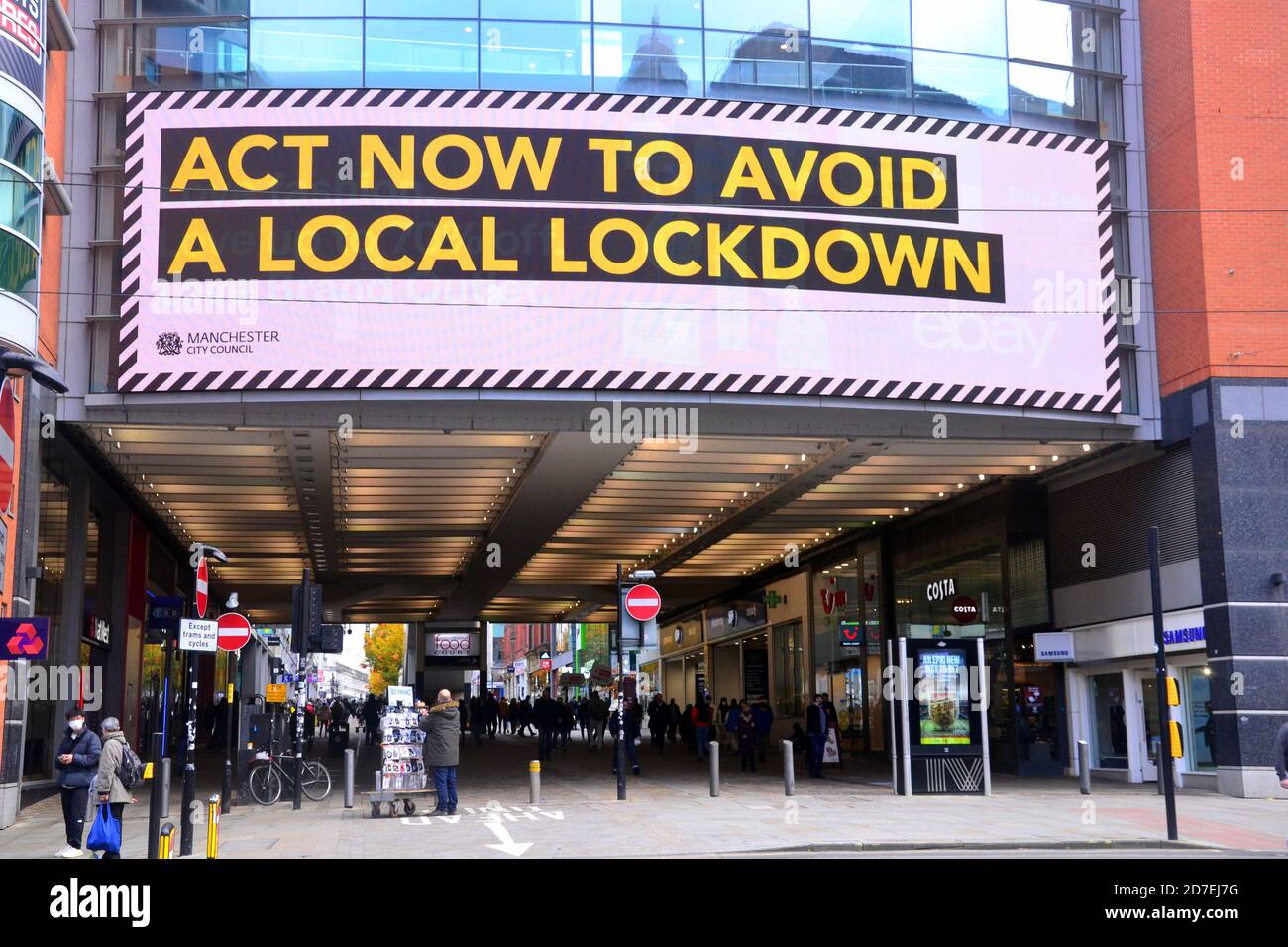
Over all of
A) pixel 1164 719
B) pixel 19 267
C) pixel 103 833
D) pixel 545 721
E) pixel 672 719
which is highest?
pixel 19 267

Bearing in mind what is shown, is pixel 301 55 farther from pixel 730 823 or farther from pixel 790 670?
pixel 790 670

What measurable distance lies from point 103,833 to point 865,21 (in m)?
19.0

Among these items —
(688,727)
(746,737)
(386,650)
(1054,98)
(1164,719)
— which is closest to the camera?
(1164,719)

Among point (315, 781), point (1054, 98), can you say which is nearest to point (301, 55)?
point (315, 781)

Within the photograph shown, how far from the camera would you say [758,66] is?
936 inches

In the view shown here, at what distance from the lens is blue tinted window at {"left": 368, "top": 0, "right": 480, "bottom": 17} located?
76.2 ft

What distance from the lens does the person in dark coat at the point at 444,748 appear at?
19531 mm

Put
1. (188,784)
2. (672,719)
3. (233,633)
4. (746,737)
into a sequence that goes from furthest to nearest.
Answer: (672,719) < (746,737) < (233,633) < (188,784)

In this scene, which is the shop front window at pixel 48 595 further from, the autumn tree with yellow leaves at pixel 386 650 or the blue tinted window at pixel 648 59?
the autumn tree with yellow leaves at pixel 386 650

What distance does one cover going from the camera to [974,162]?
2425 cm

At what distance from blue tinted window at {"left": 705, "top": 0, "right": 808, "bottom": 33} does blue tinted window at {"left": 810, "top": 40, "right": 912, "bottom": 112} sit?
1.92 feet

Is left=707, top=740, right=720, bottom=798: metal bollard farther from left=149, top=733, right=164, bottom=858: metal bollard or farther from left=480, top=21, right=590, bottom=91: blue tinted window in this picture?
left=480, top=21, right=590, bottom=91: blue tinted window

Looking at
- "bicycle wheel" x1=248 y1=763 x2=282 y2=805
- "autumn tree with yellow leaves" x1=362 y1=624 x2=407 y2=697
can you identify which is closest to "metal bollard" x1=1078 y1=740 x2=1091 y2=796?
"bicycle wheel" x1=248 y1=763 x2=282 y2=805

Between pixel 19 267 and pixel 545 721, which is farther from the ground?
pixel 19 267
